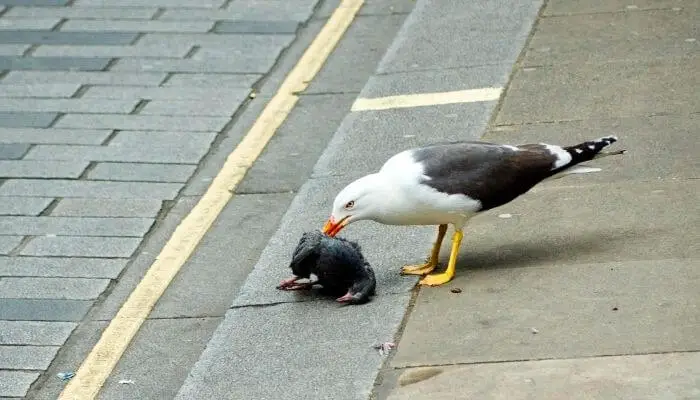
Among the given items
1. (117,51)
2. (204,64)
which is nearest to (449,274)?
(204,64)

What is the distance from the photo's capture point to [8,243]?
276 inches

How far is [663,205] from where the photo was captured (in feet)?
20.8

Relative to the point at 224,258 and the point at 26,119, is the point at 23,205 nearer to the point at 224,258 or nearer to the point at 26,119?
the point at 224,258

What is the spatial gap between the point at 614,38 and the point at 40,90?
3906 mm

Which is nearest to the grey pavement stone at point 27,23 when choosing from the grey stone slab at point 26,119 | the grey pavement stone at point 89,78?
the grey pavement stone at point 89,78

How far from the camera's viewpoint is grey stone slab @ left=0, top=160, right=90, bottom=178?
794 centimetres

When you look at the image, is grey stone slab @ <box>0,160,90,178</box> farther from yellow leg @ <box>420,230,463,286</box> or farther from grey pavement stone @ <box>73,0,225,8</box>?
grey pavement stone @ <box>73,0,225,8</box>

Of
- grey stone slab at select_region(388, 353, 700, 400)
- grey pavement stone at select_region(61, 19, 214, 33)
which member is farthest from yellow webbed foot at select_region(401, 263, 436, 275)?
grey pavement stone at select_region(61, 19, 214, 33)

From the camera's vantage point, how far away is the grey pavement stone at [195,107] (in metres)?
8.91

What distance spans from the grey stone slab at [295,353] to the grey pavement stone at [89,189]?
199 cm

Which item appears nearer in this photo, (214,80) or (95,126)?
(95,126)

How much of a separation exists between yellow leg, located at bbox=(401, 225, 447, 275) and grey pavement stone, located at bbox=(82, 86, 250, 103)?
11.4 feet

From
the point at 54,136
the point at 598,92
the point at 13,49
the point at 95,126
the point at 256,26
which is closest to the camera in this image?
the point at 598,92

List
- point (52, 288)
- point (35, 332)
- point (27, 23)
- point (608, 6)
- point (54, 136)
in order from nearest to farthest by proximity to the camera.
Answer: point (35, 332) → point (52, 288) → point (54, 136) → point (608, 6) → point (27, 23)
